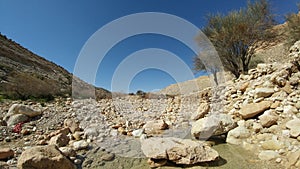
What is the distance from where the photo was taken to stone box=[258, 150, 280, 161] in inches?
106

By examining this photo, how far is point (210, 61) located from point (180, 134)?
11520mm

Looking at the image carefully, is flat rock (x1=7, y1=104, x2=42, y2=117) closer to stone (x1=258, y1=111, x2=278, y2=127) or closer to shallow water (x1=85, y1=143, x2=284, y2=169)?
shallow water (x1=85, y1=143, x2=284, y2=169)

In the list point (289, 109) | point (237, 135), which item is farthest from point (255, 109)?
point (237, 135)

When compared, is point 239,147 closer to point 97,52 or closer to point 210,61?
point 97,52

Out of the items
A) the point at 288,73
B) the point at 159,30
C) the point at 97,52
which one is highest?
the point at 159,30

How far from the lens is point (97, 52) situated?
7.12 metres

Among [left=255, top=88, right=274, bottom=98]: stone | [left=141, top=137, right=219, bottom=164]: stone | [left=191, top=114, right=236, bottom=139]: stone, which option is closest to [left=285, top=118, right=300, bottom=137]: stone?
[left=191, top=114, right=236, bottom=139]: stone

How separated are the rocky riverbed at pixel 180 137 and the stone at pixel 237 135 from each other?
2 cm

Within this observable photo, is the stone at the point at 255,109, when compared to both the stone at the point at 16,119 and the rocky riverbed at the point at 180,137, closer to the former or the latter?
the rocky riverbed at the point at 180,137

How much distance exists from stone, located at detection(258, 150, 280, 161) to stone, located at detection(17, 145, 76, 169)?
3.01 metres

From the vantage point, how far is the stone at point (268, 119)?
3.62m

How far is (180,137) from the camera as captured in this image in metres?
3.96

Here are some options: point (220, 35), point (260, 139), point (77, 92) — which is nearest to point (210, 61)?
point (220, 35)

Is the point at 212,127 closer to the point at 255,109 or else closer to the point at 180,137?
the point at 180,137
